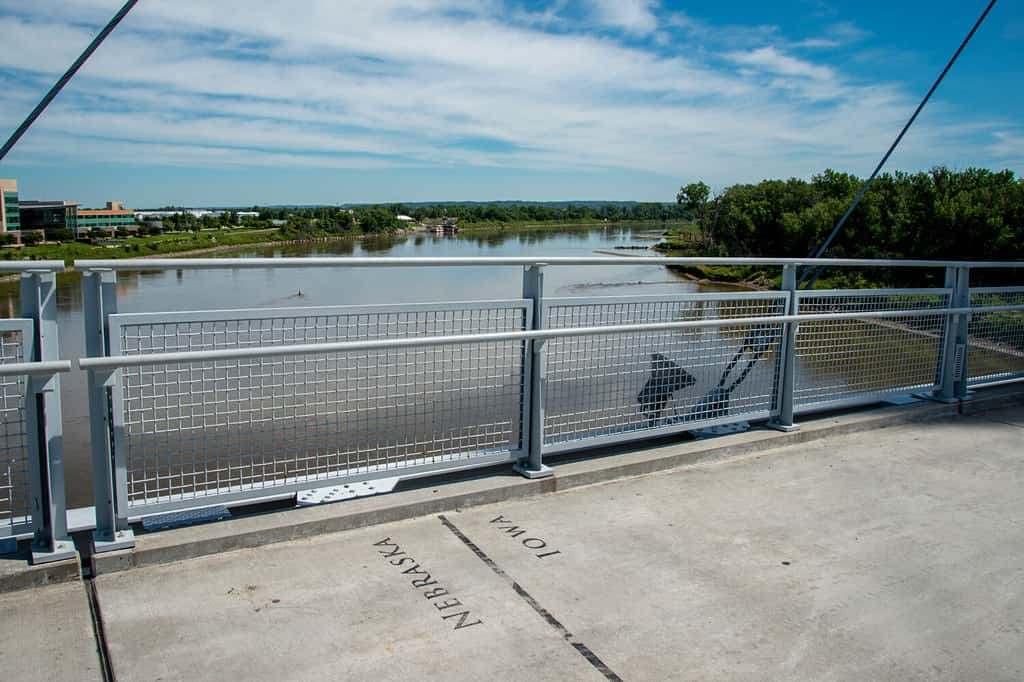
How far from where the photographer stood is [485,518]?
3820mm

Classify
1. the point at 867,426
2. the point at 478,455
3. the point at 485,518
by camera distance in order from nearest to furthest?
Result: the point at 485,518 < the point at 478,455 < the point at 867,426

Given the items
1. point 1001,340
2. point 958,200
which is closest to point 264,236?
point 958,200

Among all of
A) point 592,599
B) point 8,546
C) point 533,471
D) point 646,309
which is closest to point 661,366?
point 646,309

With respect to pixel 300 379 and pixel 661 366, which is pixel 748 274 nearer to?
pixel 661 366

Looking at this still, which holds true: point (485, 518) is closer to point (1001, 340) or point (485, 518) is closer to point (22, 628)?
point (22, 628)

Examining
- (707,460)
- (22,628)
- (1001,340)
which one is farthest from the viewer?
(1001,340)

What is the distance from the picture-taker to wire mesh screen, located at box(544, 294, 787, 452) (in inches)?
173

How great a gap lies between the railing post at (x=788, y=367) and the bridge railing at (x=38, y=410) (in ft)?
13.5

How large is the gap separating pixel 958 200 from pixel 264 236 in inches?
2577

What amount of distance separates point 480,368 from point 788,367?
2315 millimetres

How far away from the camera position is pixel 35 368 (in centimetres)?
288

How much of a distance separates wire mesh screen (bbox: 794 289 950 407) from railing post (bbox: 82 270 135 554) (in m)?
4.10

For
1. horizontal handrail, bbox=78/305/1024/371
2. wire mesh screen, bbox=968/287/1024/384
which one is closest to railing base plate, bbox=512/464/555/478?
horizontal handrail, bbox=78/305/1024/371

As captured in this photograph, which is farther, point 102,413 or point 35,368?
point 102,413
